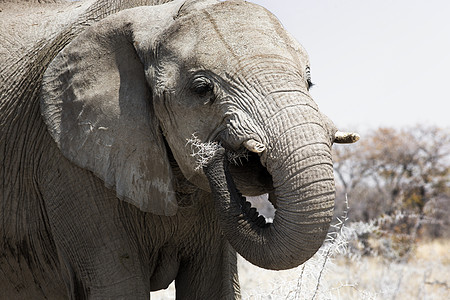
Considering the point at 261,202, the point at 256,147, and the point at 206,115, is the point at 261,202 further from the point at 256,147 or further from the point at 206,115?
the point at 256,147

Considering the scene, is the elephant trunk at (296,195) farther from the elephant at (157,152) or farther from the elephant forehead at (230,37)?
the elephant forehead at (230,37)

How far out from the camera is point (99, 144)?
3.10 metres

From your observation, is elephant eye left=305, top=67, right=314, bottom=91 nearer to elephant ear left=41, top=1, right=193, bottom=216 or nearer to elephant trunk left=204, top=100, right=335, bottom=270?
elephant trunk left=204, top=100, right=335, bottom=270

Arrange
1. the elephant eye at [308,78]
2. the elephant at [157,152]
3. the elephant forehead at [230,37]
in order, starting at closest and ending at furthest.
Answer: the elephant at [157,152]
the elephant forehead at [230,37]
the elephant eye at [308,78]

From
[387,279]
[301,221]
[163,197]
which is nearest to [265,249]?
[301,221]

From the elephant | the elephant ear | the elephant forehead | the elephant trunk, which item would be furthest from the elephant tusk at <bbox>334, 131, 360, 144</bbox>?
the elephant ear

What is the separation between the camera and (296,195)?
247cm

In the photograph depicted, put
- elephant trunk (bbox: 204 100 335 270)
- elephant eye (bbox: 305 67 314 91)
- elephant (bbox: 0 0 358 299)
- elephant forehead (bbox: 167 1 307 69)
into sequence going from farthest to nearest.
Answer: elephant eye (bbox: 305 67 314 91), elephant forehead (bbox: 167 1 307 69), elephant (bbox: 0 0 358 299), elephant trunk (bbox: 204 100 335 270)

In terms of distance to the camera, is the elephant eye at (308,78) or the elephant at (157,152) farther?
→ the elephant eye at (308,78)

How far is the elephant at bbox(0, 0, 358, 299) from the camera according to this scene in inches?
101

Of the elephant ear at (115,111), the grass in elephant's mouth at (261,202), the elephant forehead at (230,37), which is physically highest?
the elephant forehead at (230,37)

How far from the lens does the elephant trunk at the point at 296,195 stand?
2455 mm

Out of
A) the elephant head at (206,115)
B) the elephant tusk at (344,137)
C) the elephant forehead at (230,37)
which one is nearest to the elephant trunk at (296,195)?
the elephant head at (206,115)

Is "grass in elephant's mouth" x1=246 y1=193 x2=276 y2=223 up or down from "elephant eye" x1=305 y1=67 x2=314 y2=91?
down
